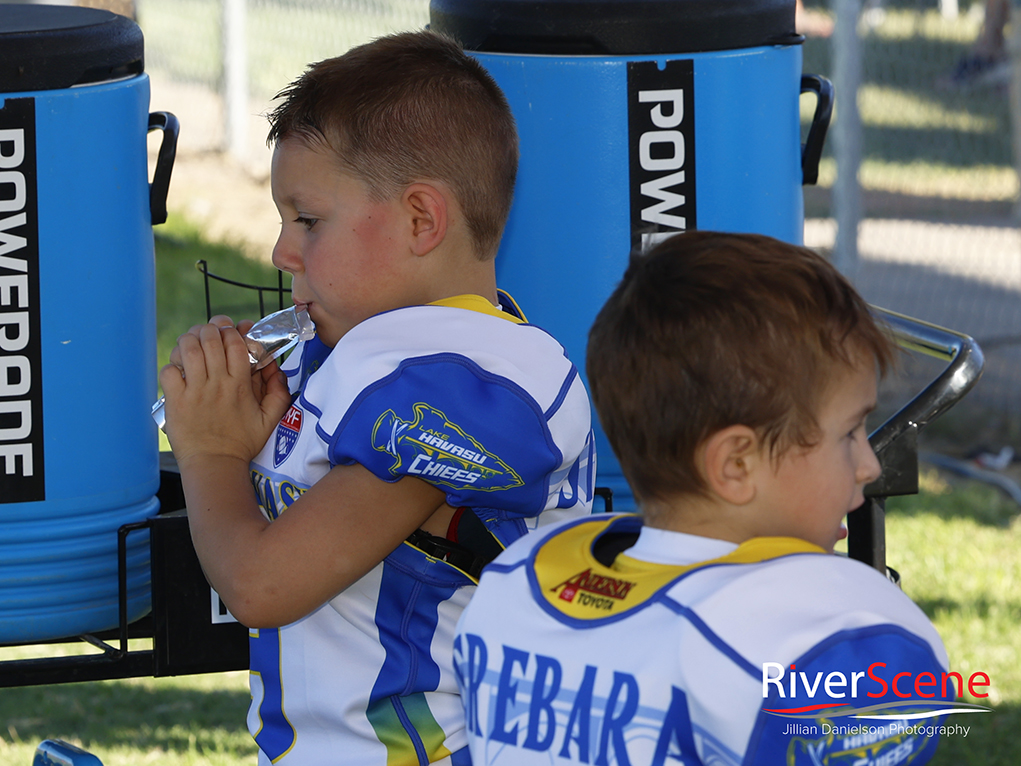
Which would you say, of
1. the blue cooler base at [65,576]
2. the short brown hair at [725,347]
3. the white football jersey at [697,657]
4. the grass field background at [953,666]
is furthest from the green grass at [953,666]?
the short brown hair at [725,347]

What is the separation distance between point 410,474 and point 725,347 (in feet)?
1.23

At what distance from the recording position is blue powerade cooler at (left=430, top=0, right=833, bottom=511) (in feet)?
5.79

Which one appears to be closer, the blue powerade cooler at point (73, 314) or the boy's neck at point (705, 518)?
the boy's neck at point (705, 518)

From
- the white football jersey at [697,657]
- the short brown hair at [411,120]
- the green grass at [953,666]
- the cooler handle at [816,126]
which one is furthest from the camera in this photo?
the green grass at [953,666]

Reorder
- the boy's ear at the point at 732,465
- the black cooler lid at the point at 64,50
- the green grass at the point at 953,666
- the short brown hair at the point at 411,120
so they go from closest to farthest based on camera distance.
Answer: the boy's ear at the point at 732,465
the short brown hair at the point at 411,120
the black cooler lid at the point at 64,50
the green grass at the point at 953,666

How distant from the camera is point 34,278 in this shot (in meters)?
1.63

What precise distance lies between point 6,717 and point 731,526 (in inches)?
100

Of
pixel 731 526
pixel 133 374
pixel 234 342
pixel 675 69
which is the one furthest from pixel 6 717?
pixel 731 526

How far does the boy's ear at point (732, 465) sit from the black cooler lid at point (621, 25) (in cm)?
86

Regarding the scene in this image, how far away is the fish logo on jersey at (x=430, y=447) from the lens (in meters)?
1.25

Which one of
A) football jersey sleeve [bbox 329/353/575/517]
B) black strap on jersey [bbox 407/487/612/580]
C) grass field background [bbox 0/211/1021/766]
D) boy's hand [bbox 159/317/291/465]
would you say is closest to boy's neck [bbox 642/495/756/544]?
football jersey sleeve [bbox 329/353/575/517]

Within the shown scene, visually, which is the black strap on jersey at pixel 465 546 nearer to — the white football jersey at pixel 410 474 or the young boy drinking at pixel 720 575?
the white football jersey at pixel 410 474

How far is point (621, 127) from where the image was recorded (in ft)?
5.86

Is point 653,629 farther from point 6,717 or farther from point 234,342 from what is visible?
Result: point 6,717
